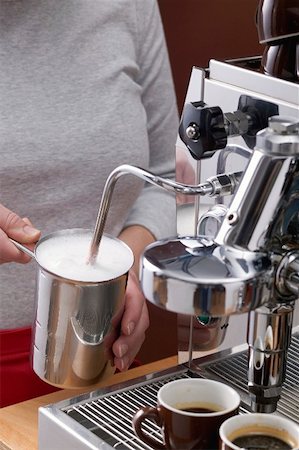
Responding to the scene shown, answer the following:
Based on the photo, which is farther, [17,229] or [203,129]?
[17,229]

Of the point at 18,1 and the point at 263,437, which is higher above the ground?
the point at 18,1

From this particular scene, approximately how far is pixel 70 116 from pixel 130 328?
0.39 meters

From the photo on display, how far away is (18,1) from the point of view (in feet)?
4.05

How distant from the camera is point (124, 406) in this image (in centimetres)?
85

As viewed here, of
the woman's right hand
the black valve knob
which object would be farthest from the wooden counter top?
the black valve knob

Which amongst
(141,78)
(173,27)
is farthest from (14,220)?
(173,27)

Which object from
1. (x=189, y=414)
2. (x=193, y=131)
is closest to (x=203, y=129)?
(x=193, y=131)

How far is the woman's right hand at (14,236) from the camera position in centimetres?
100

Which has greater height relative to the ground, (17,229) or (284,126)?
(284,126)

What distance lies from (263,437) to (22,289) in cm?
53

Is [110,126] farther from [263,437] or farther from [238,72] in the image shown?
[263,437]

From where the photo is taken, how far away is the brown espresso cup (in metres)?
0.74

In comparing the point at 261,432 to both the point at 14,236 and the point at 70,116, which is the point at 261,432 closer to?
the point at 14,236

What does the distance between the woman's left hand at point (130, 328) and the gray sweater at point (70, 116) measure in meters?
0.16
